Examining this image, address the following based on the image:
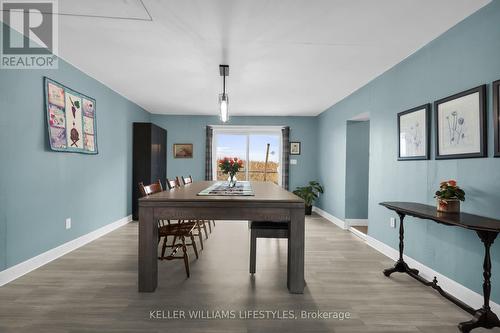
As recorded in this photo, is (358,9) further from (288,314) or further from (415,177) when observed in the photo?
(288,314)

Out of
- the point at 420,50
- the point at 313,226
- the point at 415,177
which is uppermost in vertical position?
the point at 420,50

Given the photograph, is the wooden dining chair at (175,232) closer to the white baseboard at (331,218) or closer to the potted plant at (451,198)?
the potted plant at (451,198)

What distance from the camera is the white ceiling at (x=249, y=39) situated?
2289 mm

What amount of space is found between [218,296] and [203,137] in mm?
5039

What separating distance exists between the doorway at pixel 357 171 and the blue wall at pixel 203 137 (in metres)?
1.90

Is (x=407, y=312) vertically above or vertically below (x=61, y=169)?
below

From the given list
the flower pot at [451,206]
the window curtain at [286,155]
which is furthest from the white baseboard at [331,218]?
the flower pot at [451,206]

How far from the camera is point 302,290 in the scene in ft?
7.91

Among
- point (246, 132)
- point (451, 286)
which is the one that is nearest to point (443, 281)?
point (451, 286)

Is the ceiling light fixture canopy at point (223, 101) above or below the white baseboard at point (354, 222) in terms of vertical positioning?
above

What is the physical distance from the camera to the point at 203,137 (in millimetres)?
6961

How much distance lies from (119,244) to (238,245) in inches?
64.9

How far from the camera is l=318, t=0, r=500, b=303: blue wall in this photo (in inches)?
84.7

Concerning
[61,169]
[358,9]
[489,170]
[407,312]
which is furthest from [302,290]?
[61,169]
